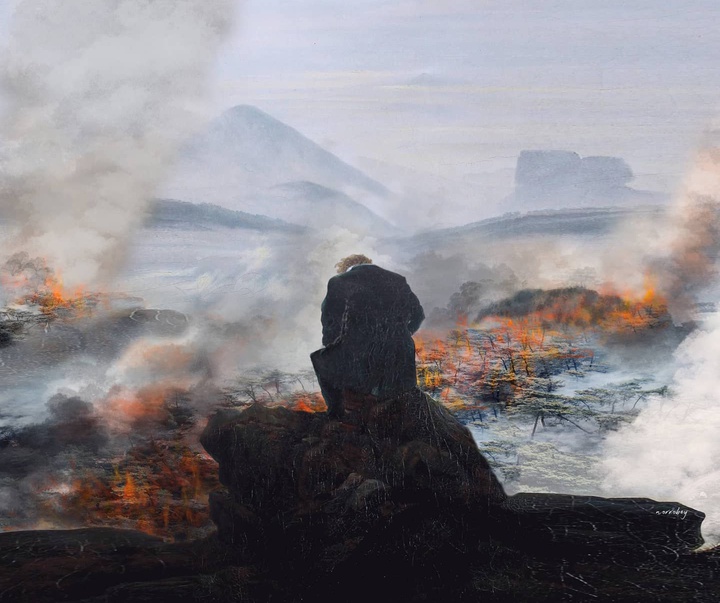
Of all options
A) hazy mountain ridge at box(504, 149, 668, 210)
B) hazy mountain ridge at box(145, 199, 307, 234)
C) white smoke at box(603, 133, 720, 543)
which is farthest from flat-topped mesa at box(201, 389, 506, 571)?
hazy mountain ridge at box(504, 149, 668, 210)

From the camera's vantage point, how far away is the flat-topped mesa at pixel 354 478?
4066 millimetres

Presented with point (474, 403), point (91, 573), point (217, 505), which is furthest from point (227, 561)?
point (474, 403)

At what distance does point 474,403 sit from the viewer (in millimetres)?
4492

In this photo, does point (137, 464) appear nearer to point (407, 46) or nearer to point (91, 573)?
point (91, 573)

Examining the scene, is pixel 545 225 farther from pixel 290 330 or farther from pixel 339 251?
pixel 290 330

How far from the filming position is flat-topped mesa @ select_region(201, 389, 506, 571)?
4.07 metres

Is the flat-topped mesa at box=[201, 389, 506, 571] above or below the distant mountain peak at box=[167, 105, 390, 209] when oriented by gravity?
below

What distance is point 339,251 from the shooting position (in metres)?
4.62

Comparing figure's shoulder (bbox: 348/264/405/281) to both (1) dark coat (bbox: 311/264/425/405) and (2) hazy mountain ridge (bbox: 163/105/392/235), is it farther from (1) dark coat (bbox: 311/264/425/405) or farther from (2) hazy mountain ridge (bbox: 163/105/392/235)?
(2) hazy mountain ridge (bbox: 163/105/392/235)

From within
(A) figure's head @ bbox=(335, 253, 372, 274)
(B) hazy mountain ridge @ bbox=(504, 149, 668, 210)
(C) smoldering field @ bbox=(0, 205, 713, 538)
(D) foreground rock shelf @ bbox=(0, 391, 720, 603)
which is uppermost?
(B) hazy mountain ridge @ bbox=(504, 149, 668, 210)

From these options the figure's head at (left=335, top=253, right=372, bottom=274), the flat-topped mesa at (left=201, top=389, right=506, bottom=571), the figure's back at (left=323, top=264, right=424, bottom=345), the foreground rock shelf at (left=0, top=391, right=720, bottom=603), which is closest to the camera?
the foreground rock shelf at (left=0, top=391, right=720, bottom=603)

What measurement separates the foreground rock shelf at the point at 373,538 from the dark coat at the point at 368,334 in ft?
0.36

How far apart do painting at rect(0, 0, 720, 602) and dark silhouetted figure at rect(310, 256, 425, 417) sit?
26 mm
